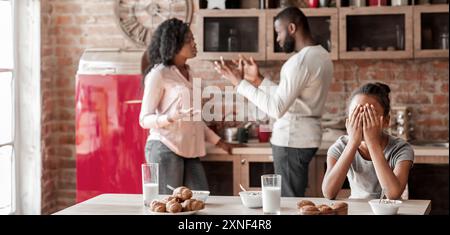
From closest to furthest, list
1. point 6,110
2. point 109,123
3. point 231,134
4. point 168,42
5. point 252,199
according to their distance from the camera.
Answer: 1. point 252,199
2. point 168,42
3. point 109,123
4. point 6,110
5. point 231,134

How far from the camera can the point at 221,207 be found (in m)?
2.27

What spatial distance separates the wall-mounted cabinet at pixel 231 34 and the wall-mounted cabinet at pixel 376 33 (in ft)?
1.44

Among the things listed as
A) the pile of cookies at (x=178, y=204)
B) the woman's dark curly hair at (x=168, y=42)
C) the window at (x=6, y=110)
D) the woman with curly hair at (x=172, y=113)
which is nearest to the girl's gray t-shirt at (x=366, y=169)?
the pile of cookies at (x=178, y=204)

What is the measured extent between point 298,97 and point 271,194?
119cm

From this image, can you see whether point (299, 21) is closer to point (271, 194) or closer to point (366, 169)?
point (366, 169)

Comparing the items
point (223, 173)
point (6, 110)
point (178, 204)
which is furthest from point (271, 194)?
point (6, 110)

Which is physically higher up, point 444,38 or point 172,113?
point 444,38

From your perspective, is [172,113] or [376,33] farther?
[376,33]

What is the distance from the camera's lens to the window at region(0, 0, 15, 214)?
13.1 ft

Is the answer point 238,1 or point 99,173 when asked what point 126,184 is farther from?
point 238,1

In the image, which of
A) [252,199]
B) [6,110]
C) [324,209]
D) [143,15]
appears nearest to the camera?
[324,209]

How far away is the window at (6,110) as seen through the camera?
13.1ft
